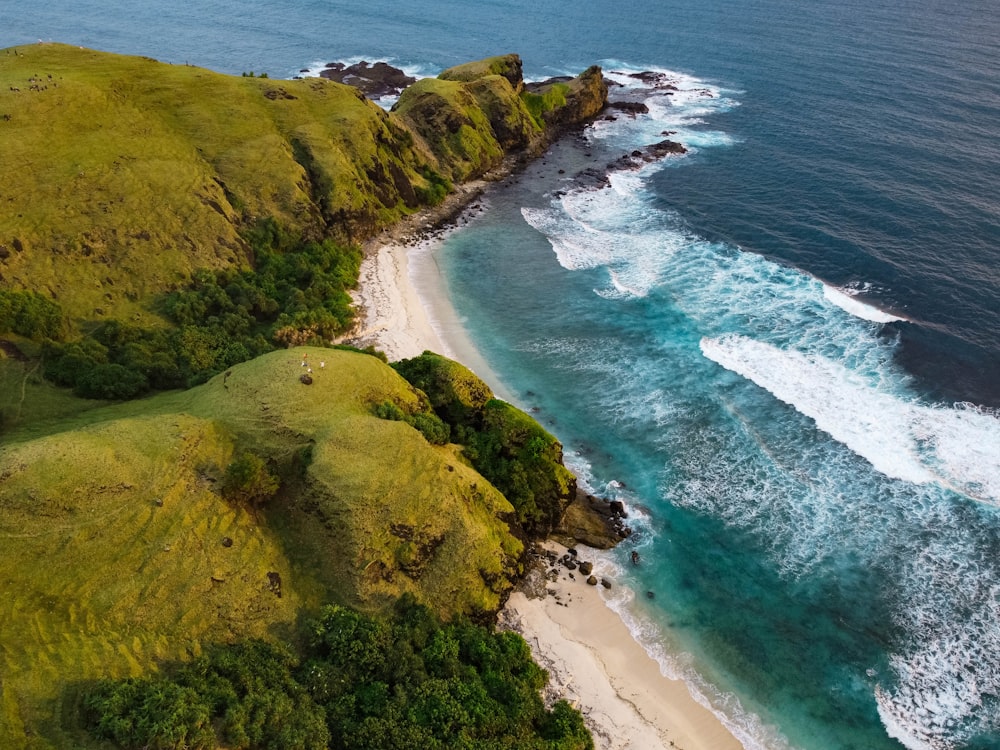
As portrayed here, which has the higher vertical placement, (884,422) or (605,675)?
(884,422)

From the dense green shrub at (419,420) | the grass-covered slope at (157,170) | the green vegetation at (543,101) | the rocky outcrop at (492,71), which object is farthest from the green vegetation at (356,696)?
the rocky outcrop at (492,71)

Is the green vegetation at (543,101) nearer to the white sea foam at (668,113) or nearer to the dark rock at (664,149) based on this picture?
the white sea foam at (668,113)

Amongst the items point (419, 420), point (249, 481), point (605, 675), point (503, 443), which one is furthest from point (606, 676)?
point (249, 481)

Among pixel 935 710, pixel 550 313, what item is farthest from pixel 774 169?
pixel 935 710

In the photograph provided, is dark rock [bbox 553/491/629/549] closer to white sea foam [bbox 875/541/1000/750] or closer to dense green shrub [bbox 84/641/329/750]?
white sea foam [bbox 875/541/1000/750]

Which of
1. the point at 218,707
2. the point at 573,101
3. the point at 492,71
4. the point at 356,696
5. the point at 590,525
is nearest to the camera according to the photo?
the point at 218,707

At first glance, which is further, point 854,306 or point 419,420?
point 854,306

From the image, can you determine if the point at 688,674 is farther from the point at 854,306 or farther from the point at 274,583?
the point at 854,306
